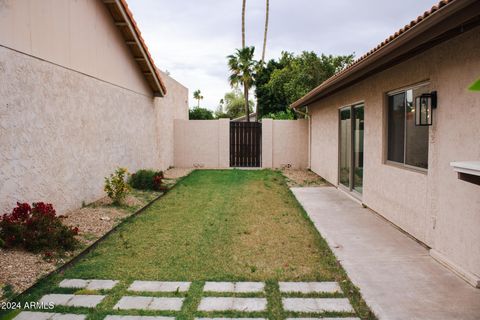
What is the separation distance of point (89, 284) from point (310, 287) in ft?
8.14

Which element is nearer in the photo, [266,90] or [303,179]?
[303,179]


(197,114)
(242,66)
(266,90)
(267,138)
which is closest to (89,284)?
(267,138)

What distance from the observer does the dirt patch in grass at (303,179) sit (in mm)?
11867

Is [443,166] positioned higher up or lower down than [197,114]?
lower down

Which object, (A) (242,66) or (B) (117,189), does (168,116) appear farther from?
(A) (242,66)

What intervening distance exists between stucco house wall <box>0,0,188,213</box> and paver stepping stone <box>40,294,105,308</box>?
207 cm

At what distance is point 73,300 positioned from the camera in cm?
379

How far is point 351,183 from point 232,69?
25.5 m

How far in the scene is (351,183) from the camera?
9.47 meters

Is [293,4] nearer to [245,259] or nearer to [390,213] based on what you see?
[390,213]

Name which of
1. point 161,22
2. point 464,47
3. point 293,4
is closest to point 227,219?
point 464,47

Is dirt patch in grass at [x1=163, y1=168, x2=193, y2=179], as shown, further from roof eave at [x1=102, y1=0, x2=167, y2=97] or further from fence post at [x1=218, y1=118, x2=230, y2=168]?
roof eave at [x1=102, y1=0, x2=167, y2=97]

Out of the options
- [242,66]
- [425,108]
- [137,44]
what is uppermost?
[242,66]

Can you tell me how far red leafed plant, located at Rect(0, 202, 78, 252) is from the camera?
484cm
